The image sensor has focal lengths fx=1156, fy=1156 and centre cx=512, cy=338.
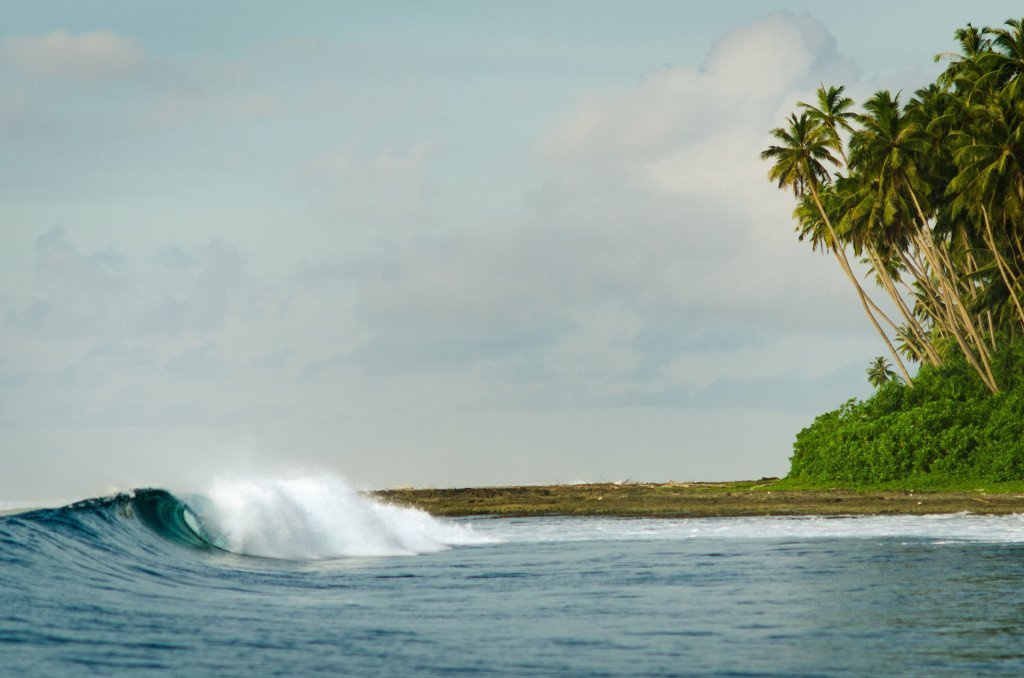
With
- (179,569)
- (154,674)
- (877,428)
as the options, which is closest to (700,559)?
(179,569)

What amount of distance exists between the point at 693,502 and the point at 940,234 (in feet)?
58.5

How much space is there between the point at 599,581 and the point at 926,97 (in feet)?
127

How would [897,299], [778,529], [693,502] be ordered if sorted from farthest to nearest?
[897,299] < [693,502] < [778,529]

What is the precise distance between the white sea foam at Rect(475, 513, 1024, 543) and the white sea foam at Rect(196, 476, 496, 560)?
7.74 ft

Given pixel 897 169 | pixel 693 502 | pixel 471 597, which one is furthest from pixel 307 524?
pixel 897 169

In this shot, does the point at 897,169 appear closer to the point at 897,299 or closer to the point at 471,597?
the point at 897,299

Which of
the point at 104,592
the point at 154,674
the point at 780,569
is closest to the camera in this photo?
the point at 154,674

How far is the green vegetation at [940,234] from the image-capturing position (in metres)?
40.4

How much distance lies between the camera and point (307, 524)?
23.0 meters

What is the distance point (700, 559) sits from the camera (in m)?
17.9

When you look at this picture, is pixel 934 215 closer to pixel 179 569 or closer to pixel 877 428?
pixel 877 428

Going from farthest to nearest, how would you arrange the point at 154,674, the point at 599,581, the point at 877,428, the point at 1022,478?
1. the point at 877,428
2. the point at 1022,478
3. the point at 599,581
4. the point at 154,674

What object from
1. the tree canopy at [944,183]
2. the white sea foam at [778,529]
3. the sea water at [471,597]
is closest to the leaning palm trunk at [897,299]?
the tree canopy at [944,183]

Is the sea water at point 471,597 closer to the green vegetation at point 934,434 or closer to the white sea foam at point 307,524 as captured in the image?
the white sea foam at point 307,524
